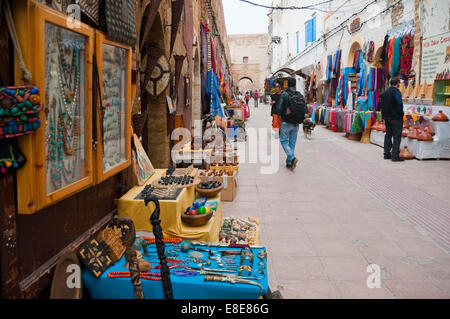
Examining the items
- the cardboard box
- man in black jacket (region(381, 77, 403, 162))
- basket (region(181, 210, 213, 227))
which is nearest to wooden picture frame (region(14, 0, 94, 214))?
basket (region(181, 210, 213, 227))

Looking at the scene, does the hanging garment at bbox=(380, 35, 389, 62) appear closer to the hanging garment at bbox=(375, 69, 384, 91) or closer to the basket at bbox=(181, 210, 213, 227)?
the hanging garment at bbox=(375, 69, 384, 91)

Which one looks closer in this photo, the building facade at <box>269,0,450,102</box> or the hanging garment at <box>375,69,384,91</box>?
the building facade at <box>269,0,450,102</box>

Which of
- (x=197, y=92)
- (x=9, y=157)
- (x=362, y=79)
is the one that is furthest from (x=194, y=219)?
(x=362, y=79)

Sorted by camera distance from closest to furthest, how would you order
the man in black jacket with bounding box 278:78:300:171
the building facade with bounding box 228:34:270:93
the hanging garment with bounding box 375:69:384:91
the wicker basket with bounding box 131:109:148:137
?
the wicker basket with bounding box 131:109:148:137 < the man in black jacket with bounding box 278:78:300:171 < the hanging garment with bounding box 375:69:384:91 < the building facade with bounding box 228:34:270:93

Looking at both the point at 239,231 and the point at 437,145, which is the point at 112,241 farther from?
the point at 437,145

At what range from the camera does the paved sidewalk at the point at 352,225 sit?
10.3 ft

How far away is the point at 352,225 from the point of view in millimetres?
4449

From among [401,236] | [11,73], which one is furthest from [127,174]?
[401,236]

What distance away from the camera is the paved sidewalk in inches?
124

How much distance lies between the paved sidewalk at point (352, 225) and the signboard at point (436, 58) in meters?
1.95

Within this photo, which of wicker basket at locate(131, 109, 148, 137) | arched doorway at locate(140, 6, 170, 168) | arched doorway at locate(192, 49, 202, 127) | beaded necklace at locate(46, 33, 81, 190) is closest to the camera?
beaded necklace at locate(46, 33, 81, 190)

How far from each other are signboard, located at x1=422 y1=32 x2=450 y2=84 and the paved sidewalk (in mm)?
1947

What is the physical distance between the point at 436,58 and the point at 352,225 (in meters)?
5.96

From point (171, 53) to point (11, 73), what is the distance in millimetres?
4352
